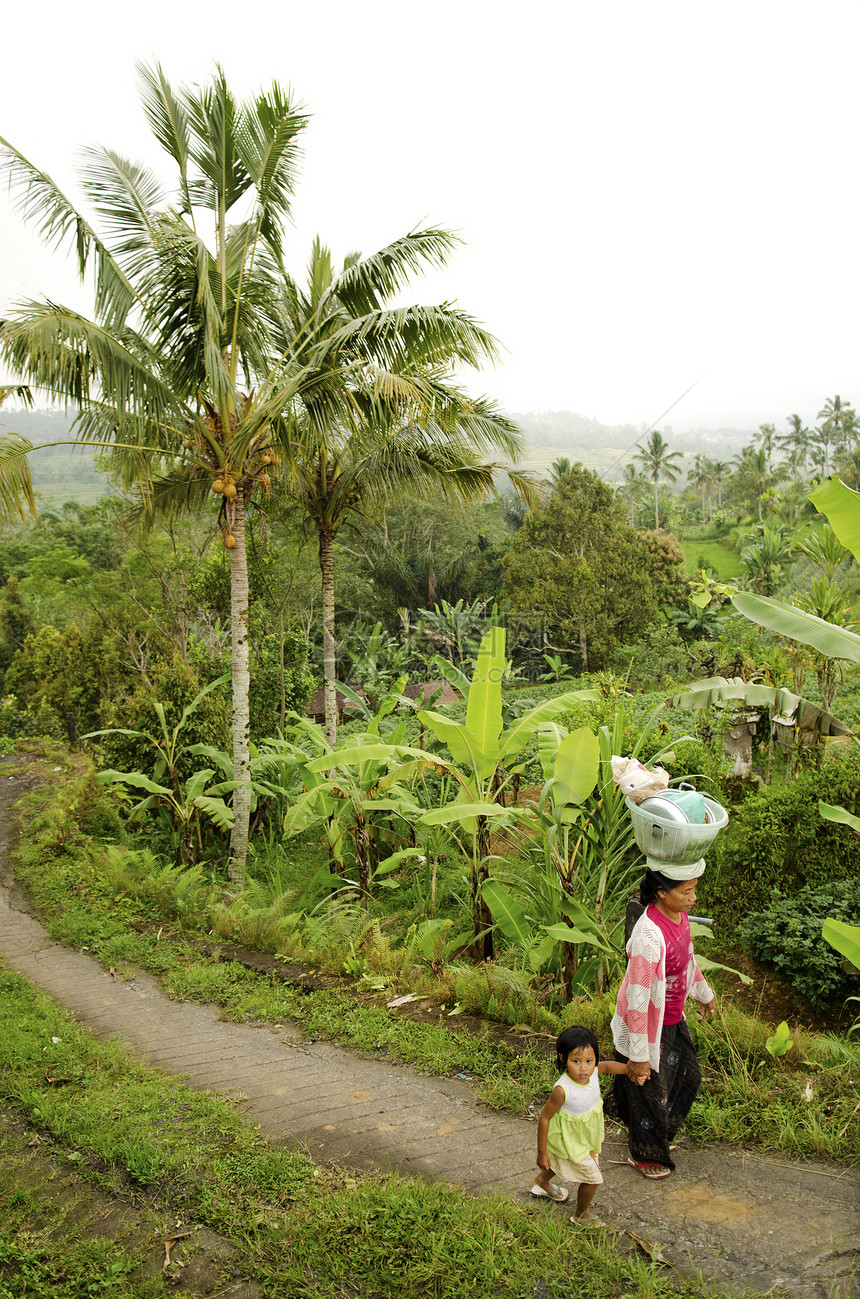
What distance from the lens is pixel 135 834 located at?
26.0ft

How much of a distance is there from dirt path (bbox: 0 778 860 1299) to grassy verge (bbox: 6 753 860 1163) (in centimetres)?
10

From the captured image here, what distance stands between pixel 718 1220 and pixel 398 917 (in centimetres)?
338

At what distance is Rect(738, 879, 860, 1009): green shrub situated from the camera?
13.9 feet

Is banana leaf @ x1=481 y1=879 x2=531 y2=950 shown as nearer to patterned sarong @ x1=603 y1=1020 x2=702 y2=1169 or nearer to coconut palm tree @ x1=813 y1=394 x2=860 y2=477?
patterned sarong @ x1=603 y1=1020 x2=702 y2=1169

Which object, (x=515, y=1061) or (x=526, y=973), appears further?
(x=526, y=973)

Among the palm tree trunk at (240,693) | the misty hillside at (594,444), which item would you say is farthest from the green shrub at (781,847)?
the misty hillside at (594,444)

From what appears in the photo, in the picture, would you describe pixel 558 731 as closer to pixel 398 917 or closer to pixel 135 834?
pixel 398 917

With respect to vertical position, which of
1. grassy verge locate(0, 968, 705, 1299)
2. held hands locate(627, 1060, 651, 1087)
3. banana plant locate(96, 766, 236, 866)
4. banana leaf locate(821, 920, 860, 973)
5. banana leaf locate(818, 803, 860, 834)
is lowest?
banana plant locate(96, 766, 236, 866)

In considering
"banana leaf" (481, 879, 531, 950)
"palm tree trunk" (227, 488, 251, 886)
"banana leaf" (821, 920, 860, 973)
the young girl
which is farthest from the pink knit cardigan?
"palm tree trunk" (227, 488, 251, 886)

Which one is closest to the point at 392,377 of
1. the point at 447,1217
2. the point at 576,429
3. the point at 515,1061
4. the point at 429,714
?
the point at 429,714

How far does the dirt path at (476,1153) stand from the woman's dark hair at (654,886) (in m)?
1.01

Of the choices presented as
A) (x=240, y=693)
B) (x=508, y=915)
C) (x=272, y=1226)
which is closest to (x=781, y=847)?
(x=508, y=915)

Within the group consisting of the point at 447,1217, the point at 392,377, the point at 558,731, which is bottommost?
the point at 447,1217

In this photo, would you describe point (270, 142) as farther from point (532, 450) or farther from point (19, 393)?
point (532, 450)
